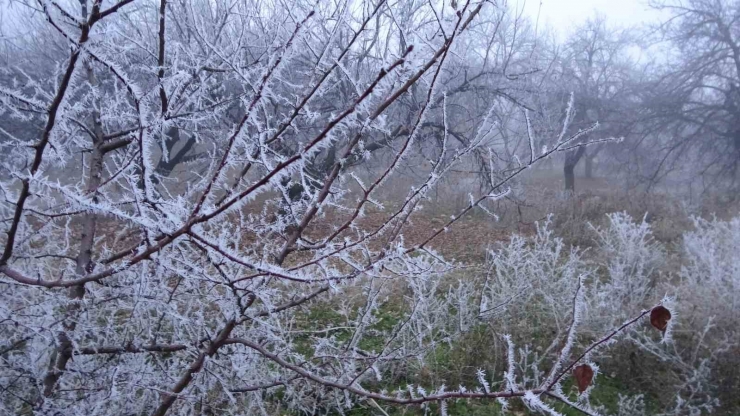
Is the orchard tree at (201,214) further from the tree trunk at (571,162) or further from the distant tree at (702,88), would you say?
the tree trunk at (571,162)

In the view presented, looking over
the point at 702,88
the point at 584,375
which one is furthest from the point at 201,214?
the point at 702,88

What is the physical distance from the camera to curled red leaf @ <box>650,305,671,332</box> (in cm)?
93

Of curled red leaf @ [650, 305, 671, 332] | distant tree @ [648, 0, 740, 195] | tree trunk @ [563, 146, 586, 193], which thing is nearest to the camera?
curled red leaf @ [650, 305, 671, 332]

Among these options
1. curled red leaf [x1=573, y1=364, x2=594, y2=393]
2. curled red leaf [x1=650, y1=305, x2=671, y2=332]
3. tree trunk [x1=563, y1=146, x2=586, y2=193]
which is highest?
tree trunk [x1=563, y1=146, x2=586, y2=193]

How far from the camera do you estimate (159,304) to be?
1.54 metres

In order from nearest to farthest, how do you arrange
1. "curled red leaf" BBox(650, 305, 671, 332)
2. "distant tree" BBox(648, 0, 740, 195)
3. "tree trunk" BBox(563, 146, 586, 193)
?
"curled red leaf" BBox(650, 305, 671, 332)
"distant tree" BBox(648, 0, 740, 195)
"tree trunk" BBox(563, 146, 586, 193)

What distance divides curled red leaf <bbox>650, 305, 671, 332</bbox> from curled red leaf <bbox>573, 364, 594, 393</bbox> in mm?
152

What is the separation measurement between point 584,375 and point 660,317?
0.18 meters

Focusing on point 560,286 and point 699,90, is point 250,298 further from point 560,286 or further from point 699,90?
point 699,90

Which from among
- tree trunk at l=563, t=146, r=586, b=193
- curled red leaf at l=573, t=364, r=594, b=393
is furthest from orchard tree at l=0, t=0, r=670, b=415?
tree trunk at l=563, t=146, r=586, b=193

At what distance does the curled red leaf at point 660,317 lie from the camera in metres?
0.93

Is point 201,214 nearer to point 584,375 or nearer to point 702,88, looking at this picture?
point 584,375

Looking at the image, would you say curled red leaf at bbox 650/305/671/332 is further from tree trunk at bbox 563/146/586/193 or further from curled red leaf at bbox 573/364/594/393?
tree trunk at bbox 563/146/586/193

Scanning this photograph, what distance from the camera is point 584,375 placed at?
1.00 metres
